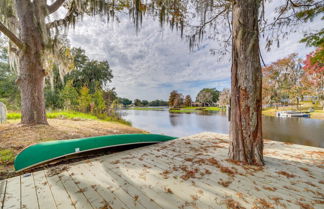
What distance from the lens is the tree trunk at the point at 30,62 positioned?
3.56 metres

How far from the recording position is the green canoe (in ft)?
6.00

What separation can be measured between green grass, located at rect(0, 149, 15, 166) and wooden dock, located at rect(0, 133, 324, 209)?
0.93 metres

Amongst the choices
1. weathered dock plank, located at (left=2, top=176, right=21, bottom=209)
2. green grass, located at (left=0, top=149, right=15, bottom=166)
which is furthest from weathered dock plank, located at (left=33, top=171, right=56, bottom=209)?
green grass, located at (left=0, top=149, right=15, bottom=166)

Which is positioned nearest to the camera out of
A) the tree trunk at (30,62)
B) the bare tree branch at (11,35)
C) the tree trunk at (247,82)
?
the tree trunk at (247,82)

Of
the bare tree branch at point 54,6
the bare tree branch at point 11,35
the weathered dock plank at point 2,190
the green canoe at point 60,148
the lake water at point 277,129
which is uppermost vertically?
the bare tree branch at point 54,6

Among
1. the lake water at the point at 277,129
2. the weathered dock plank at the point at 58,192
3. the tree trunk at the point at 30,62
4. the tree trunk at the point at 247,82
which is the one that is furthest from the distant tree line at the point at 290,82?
the tree trunk at the point at 30,62

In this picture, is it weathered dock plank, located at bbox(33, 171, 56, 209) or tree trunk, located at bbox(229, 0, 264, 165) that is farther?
tree trunk, located at bbox(229, 0, 264, 165)

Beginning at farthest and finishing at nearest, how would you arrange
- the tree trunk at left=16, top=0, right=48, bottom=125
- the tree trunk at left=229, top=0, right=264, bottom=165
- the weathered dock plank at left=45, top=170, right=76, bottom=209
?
the tree trunk at left=16, top=0, right=48, bottom=125 < the tree trunk at left=229, top=0, right=264, bottom=165 < the weathered dock plank at left=45, top=170, right=76, bottom=209

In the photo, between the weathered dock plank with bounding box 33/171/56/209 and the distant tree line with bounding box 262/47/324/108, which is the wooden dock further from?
the distant tree line with bounding box 262/47/324/108

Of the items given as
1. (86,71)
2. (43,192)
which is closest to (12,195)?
(43,192)

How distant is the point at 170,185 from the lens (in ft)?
4.55

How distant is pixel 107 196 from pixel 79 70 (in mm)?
15544

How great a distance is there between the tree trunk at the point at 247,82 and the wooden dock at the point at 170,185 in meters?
0.33

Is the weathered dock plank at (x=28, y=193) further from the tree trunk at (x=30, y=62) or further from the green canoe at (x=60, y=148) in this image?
the tree trunk at (x=30, y=62)
